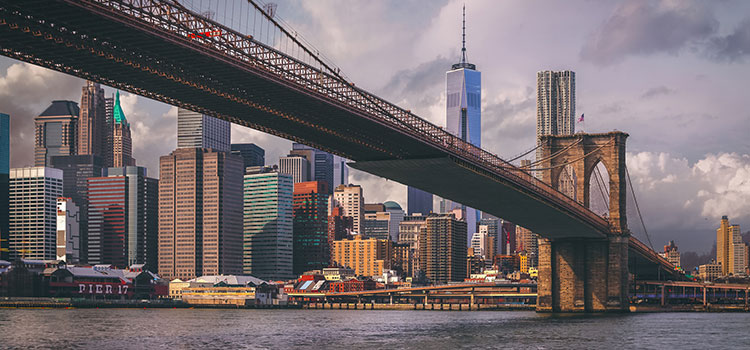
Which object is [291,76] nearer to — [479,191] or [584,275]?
[479,191]

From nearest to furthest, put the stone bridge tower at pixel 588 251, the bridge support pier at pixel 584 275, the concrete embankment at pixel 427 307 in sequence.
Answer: the bridge support pier at pixel 584 275, the stone bridge tower at pixel 588 251, the concrete embankment at pixel 427 307

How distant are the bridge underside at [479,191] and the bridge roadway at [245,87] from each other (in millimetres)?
143

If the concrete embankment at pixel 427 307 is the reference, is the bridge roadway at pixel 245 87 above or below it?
above

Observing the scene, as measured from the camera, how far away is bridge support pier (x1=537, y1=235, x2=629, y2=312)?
310ft

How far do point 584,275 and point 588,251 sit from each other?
236cm

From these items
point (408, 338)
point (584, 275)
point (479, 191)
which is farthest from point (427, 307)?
point (408, 338)

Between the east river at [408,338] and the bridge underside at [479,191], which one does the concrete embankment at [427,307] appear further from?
the east river at [408,338]

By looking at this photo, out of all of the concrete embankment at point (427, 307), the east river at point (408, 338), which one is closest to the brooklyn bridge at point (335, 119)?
the east river at point (408, 338)

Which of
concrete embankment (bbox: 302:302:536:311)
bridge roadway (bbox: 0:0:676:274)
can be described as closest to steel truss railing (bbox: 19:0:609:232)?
bridge roadway (bbox: 0:0:676:274)

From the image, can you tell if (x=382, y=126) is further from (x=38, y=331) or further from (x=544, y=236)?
(x=544, y=236)

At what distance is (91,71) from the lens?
47.9m

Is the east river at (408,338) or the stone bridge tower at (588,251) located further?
the stone bridge tower at (588,251)

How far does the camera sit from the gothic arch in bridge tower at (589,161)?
9562 centimetres

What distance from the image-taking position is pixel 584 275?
3807 inches
